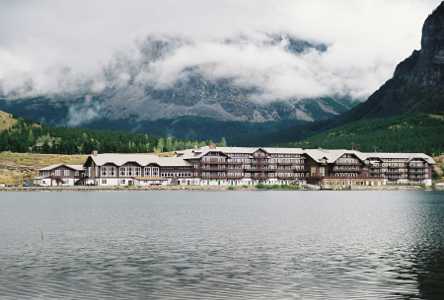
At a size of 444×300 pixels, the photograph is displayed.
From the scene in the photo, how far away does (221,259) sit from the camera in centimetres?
3809

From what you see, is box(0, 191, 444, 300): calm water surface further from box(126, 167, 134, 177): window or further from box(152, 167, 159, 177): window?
box(152, 167, 159, 177): window

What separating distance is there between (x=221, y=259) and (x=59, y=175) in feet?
541

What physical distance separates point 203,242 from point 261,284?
17.5 meters

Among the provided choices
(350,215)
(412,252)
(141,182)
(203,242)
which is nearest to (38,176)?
(141,182)

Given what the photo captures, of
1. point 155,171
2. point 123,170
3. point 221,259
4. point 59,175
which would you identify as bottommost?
point 221,259

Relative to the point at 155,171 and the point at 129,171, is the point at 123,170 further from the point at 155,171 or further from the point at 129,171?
the point at 155,171

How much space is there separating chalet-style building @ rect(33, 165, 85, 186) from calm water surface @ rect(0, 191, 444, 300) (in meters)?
128

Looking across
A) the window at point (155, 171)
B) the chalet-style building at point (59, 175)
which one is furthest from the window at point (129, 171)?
the chalet-style building at point (59, 175)

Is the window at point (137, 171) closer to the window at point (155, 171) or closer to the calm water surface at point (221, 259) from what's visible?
the window at point (155, 171)

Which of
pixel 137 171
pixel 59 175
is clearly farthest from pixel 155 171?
pixel 59 175

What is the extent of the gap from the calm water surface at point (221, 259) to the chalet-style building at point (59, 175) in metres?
128

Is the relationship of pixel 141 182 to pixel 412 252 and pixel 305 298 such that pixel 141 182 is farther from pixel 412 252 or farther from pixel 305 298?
pixel 305 298

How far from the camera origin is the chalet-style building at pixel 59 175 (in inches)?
7451

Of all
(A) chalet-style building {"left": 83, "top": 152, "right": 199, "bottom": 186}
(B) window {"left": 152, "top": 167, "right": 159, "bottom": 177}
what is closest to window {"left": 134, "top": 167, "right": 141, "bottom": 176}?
(A) chalet-style building {"left": 83, "top": 152, "right": 199, "bottom": 186}
